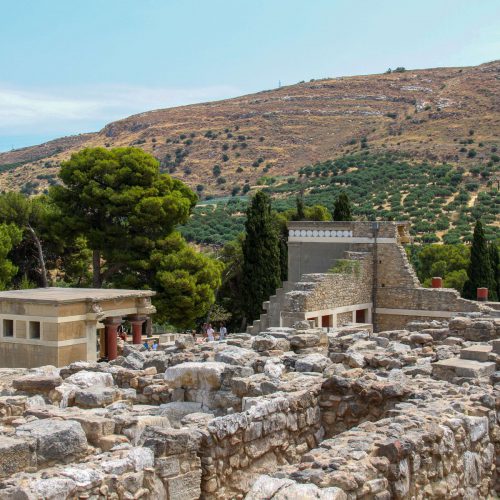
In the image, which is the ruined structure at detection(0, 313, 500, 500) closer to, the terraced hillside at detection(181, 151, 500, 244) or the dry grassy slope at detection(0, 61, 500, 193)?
the terraced hillside at detection(181, 151, 500, 244)

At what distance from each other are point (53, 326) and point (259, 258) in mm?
13185

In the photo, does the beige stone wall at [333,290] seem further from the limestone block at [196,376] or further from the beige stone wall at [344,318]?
the limestone block at [196,376]

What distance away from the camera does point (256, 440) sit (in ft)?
24.7

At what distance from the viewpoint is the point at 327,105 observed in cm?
11375

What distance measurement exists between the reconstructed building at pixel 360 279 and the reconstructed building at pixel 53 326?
15.8 feet

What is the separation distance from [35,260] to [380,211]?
33615 mm

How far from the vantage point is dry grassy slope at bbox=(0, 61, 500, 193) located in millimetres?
89312

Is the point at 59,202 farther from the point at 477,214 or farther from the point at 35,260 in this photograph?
the point at 477,214

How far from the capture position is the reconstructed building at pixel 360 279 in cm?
2438

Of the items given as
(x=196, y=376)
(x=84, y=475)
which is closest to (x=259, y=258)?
(x=196, y=376)

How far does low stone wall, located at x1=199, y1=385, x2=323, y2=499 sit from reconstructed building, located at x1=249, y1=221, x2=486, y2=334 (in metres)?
15.1

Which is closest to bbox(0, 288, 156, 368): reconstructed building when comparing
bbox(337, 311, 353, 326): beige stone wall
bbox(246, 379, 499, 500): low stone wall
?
bbox(337, 311, 353, 326): beige stone wall

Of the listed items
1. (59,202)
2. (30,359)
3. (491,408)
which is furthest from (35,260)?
(491,408)

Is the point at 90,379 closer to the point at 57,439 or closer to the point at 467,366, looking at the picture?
the point at 57,439
